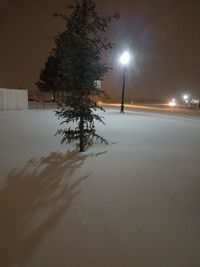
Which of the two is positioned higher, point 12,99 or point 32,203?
point 12,99

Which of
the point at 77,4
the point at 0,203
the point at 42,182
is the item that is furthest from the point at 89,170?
the point at 77,4

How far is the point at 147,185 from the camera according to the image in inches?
232

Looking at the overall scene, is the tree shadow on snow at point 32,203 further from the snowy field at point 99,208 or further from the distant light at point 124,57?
the distant light at point 124,57

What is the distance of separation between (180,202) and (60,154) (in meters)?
4.31

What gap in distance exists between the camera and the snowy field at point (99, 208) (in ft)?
11.5

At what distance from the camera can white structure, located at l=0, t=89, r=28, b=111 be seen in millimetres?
24789

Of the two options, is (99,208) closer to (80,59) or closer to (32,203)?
(32,203)

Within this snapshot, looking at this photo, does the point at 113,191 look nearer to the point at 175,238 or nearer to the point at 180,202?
the point at 180,202

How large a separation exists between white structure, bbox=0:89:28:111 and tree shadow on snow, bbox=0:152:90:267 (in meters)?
18.7

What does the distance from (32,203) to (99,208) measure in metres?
A: 1.14

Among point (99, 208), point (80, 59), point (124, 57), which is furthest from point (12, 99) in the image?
point (99, 208)

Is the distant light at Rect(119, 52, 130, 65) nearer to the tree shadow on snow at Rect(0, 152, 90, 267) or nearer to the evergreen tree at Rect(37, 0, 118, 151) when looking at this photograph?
the evergreen tree at Rect(37, 0, 118, 151)

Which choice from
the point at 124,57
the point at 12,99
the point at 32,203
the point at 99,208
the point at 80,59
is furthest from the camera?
the point at 12,99

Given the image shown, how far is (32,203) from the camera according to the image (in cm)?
493
